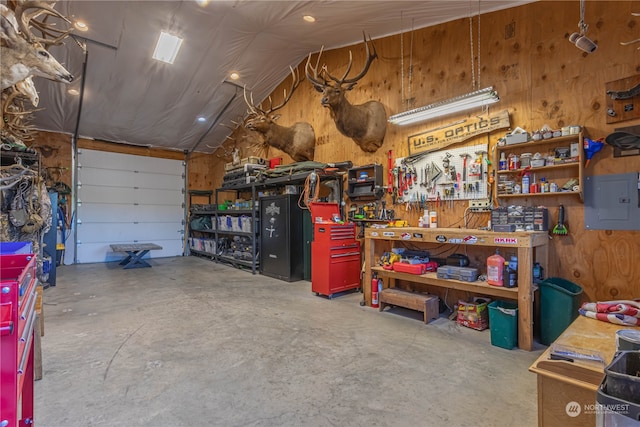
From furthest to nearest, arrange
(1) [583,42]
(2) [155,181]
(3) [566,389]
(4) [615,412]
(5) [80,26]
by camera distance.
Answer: (2) [155,181]
(5) [80,26]
(1) [583,42]
(3) [566,389]
(4) [615,412]

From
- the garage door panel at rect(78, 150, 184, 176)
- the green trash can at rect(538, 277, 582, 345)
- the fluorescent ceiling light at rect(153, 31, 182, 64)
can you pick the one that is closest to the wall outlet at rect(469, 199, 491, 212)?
the green trash can at rect(538, 277, 582, 345)

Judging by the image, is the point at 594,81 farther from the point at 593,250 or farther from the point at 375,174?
the point at 375,174

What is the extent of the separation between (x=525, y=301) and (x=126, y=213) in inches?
370

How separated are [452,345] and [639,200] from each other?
82.3 inches

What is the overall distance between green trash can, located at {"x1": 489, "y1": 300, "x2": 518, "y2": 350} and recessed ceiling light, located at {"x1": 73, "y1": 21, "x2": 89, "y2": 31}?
662 centimetres

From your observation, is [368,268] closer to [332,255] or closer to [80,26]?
[332,255]

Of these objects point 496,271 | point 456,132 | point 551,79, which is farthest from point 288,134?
point 496,271

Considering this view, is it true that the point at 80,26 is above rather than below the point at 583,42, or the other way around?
above

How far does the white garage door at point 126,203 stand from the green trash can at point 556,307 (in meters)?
9.22

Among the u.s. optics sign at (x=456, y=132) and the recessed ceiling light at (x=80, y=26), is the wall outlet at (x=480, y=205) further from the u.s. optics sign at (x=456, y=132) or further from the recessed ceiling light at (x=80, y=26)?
the recessed ceiling light at (x=80, y=26)

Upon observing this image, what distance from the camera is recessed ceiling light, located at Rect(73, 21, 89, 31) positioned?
15.1 feet

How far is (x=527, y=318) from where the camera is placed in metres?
2.79

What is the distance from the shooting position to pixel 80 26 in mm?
4680

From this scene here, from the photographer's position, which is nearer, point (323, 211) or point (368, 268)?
point (368, 268)
